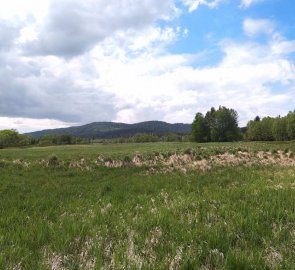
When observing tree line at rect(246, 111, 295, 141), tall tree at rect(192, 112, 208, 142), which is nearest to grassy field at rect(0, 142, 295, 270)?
tall tree at rect(192, 112, 208, 142)

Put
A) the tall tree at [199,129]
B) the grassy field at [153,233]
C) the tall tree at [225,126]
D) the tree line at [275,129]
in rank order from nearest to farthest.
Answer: the grassy field at [153,233] < the tree line at [275,129] < the tall tree at [199,129] < the tall tree at [225,126]

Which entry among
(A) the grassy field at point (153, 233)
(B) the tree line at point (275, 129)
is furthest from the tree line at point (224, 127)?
(A) the grassy field at point (153, 233)

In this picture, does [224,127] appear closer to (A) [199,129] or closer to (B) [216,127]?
(B) [216,127]

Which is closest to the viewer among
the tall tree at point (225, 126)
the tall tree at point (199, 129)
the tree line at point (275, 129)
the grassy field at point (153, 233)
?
the grassy field at point (153, 233)

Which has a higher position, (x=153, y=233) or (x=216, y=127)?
(x=216, y=127)

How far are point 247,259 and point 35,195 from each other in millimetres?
10456

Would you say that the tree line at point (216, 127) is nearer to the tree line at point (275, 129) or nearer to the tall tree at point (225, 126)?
the tall tree at point (225, 126)

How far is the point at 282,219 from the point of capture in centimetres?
820

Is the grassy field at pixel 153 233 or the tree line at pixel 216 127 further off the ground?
the tree line at pixel 216 127

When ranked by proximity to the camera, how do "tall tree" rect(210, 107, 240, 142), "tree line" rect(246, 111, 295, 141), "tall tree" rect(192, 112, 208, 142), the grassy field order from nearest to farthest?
the grassy field
"tree line" rect(246, 111, 295, 141)
"tall tree" rect(192, 112, 208, 142)
"tall tree" rect(210, 107, 240, 142)

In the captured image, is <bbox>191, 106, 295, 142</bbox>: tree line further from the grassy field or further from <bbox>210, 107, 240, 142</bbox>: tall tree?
the grassy field

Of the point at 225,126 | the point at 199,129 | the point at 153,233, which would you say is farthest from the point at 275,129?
the point at 153,233

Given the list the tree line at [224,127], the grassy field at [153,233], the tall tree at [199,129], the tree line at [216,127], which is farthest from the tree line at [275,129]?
the grassy field at [153,233]

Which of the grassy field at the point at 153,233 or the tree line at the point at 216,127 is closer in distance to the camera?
the grassy field at the point at 153,233
